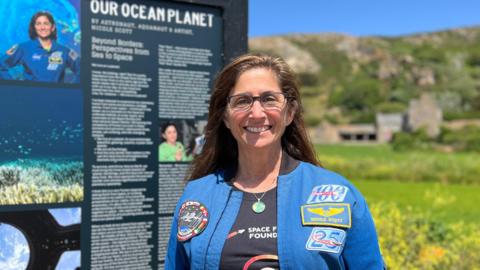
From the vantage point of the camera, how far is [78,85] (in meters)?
3.34

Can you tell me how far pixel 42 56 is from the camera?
128 inches

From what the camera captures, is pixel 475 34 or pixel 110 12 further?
pixel 475 34

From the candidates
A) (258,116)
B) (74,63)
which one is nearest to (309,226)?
(258,116)

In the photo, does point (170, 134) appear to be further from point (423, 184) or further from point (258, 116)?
point (423, 184)

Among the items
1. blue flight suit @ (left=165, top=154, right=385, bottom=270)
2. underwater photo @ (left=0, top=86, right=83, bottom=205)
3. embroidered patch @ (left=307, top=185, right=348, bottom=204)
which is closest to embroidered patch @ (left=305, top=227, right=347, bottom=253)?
blue flight suit @ (left=165, top=154, right=385, bottom=270)

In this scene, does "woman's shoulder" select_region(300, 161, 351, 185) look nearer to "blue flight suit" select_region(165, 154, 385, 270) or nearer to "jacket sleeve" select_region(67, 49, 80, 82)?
"blue flight suit" select_region(165, 154, 385, 270)

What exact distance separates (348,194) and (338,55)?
17020 cm

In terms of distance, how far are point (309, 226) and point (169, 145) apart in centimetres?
161

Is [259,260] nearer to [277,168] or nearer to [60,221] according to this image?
[277,168]

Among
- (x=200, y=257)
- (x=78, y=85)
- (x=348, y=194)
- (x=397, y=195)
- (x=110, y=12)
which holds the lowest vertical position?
(x=397, y=195)

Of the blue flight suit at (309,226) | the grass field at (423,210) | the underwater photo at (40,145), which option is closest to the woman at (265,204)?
the blue flight suit at (309,226)

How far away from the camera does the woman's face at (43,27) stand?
325 centimetres

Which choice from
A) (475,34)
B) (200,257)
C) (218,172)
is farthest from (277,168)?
(475,34)

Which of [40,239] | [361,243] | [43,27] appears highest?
[43,27]
